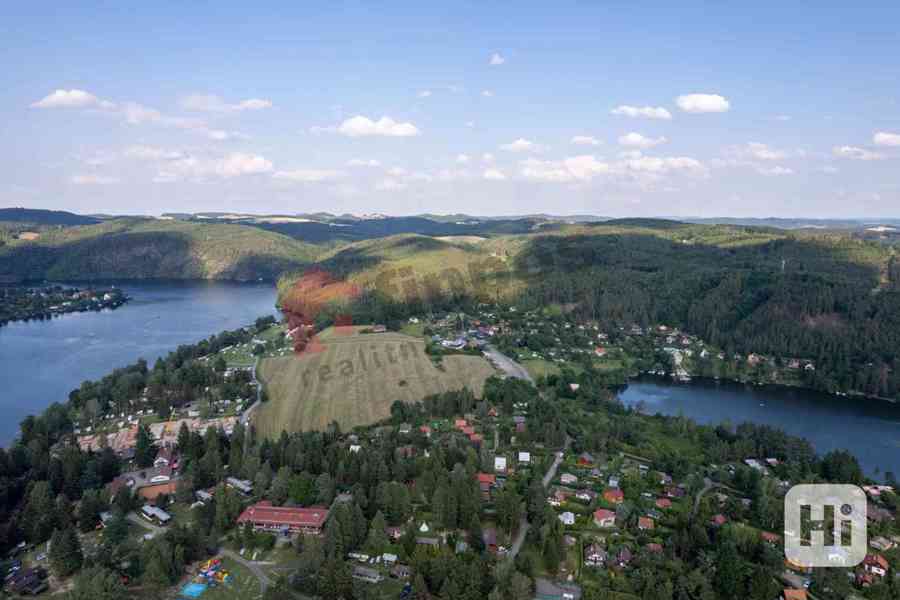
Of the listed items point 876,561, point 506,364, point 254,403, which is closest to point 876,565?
point 876,561

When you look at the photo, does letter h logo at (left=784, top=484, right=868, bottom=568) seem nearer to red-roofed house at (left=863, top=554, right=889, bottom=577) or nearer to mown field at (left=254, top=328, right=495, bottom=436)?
red-roofed house at (left=863, top=554, right=889, bottom=577)

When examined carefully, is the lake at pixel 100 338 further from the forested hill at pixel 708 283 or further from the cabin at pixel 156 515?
the forested hill at pixel 708 283

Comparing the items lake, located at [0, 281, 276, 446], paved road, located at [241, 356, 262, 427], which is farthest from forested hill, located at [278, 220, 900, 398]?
paved road, located at [241, 356, 262, 427]

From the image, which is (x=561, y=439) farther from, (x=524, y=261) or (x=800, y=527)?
(x=524, y=261)

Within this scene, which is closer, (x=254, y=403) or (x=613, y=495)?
(x=613, y=495)

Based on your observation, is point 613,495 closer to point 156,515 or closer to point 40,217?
point 156,515

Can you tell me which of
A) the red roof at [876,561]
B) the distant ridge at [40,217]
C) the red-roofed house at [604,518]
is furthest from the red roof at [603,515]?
the distant ridge at [40,217]

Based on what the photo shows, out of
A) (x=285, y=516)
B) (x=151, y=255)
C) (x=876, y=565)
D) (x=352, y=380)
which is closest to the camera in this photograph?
(x=876, y=565)
